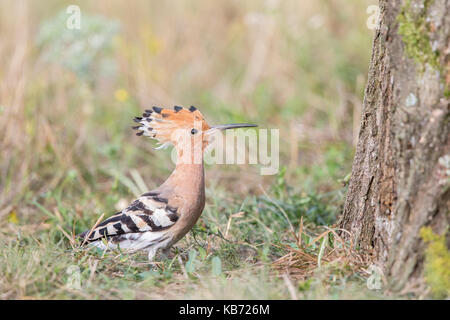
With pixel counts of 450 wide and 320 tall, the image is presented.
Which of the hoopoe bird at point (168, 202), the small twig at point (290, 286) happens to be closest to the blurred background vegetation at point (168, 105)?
the small twig at point (290, 286)

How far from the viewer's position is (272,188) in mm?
4250

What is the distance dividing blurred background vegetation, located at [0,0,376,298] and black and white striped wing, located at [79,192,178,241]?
0.73 feet

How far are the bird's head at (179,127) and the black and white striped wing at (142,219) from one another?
0.33 m

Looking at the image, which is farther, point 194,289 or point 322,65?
point 322,65

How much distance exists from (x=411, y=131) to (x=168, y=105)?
420cm

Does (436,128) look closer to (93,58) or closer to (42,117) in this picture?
(42,117)

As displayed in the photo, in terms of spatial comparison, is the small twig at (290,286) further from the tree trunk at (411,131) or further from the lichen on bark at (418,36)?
the lichen on bark at (418,36)

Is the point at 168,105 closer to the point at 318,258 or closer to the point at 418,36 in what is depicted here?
the point at 318,258

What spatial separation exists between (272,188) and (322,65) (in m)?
2.55

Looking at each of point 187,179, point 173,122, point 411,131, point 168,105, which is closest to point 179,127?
point 173,122

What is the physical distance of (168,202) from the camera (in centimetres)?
316

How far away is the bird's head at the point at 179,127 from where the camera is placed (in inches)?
128
